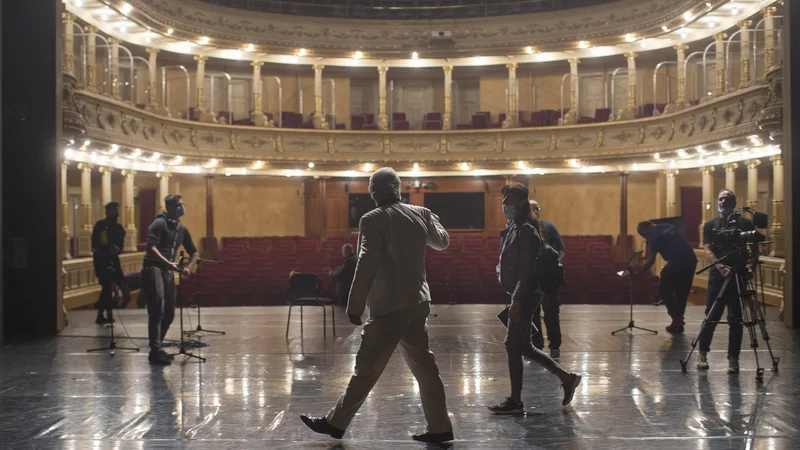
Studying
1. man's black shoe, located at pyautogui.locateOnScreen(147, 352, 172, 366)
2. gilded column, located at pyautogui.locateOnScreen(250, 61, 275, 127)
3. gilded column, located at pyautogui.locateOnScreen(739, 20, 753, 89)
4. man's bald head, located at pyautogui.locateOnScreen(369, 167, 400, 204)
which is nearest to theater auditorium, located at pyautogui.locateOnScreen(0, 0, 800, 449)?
man's black shoe, located at pyautogui.locateOnScreen(147, 352, 172, 366)

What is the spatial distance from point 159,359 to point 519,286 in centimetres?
373

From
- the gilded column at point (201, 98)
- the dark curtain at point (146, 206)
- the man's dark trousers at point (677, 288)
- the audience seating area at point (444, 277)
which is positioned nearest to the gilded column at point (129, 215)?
the audience seating area at point (444, 277)

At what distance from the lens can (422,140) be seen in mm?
19547

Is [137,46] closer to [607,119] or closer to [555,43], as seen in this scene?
[555,43]

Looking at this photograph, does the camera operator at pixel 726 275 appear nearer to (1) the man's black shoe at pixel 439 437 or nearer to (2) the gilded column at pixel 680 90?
(1) the man's black shoe at pixel 439 437

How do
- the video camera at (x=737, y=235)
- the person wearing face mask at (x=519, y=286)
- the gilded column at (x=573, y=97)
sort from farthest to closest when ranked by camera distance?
the gilded column at (x=573, y=97) < the video camera at (x=737, y=235) < the person wearing face mask at (x=519, y=286)

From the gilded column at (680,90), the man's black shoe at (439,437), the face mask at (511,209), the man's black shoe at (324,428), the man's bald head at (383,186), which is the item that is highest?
the gilded column at (680,90)

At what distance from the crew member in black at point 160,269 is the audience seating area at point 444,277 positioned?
5011mm

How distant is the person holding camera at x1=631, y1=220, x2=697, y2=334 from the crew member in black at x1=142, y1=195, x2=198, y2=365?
5364mm

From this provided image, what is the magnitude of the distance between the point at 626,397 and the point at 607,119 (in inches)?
619

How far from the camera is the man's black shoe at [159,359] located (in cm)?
655

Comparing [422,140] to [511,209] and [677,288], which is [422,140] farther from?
[511,209]

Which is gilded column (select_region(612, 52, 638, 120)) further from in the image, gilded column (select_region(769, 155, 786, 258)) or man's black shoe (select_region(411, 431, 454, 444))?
man's black shoe (select_region(411, 431, 454, 444))

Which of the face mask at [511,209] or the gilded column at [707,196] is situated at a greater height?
the gilded column at [707,196]
